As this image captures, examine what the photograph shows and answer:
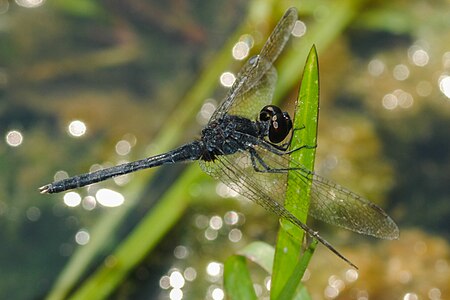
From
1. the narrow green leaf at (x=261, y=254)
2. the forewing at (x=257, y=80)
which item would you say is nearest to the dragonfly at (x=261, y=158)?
the forewing at (x=257, y=80)

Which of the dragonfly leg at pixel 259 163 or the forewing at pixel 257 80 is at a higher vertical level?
the forewing at pixel 257 80

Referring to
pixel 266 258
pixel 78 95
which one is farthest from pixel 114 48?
pixel 266 258

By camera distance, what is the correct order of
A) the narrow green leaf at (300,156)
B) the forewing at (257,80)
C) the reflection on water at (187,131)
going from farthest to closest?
1. the reflection on water at (187,131)
2. the forewing at (257,80)
3. the narrow green leaf at (300,156)

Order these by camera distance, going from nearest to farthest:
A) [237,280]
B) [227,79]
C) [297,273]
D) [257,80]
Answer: [297,273], [237,280], [257,80], [227,79]

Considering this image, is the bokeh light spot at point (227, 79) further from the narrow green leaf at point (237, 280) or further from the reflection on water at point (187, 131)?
the narrow green leaf at point (237, 280)

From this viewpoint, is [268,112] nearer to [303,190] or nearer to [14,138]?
[303,190]

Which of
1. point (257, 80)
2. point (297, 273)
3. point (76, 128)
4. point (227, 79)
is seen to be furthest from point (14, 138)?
point (297, 273)
